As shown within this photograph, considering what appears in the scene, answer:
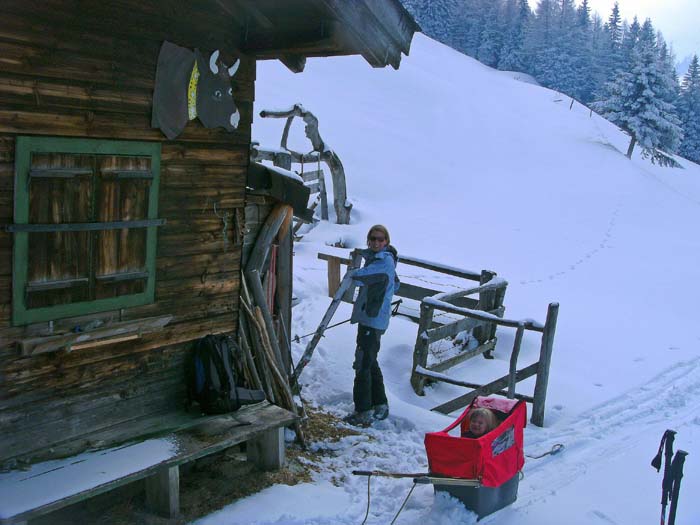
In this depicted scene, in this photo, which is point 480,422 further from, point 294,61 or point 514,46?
point 514,46

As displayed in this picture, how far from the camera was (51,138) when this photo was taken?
186 inches

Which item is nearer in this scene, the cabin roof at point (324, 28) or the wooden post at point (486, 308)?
the cabin roof at point (324, 28)

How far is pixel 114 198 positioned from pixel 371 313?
10.6ft

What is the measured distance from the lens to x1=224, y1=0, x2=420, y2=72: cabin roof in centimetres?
523

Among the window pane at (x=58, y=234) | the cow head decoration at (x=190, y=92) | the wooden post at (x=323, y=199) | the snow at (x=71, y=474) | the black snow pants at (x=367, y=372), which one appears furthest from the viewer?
the wooden post at (x=323, y=199)

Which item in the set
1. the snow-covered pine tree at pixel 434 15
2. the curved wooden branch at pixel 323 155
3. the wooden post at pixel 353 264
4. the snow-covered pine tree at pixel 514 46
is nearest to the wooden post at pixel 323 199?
the curved wooden branch at pixel 323 155

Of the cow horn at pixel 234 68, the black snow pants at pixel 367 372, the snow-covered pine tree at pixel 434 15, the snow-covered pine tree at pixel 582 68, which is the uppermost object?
the snow-covered pine tree at pixel 434 15

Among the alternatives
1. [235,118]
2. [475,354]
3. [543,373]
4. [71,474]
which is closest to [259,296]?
[235,118]

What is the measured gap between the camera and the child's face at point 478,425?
231 inches

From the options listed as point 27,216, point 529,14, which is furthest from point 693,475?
point 529,14

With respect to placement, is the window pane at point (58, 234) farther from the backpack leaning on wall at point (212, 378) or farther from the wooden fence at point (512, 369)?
the wooden fence at point (512, 369)

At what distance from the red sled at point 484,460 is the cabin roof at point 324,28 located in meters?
2.98

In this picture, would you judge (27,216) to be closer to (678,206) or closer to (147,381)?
(147,381)

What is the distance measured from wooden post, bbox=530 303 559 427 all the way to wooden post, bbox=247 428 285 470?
369 cm
